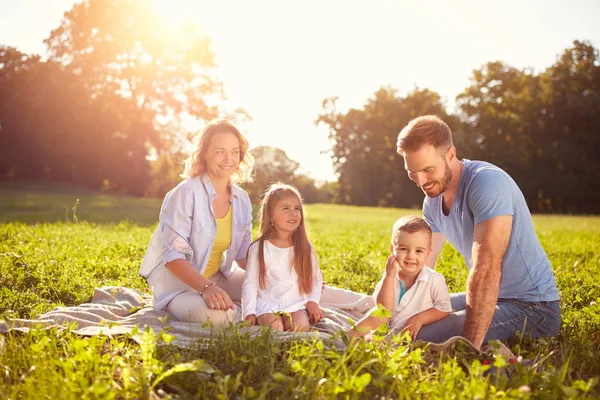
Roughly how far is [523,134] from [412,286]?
43.6 meters

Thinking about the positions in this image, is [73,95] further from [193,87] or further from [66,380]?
[66,380]

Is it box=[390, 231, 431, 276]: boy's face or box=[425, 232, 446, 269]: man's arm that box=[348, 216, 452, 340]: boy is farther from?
box=[425, 232, 446, 269]: man's arm

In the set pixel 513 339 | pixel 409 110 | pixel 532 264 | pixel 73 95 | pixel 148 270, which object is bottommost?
pixel 513 339

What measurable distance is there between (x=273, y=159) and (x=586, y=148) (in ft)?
85.9

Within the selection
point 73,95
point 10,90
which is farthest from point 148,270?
point 10,90

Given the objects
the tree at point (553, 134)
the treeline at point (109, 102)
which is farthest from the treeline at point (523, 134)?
the treeline at point (109, 102)

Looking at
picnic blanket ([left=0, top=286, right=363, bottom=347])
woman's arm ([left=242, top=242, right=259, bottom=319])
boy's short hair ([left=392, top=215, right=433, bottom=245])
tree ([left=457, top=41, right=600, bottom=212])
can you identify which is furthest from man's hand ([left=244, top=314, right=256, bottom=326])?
tree ([left=457, top=41, right=600, bottom=212])

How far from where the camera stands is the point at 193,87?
33.9m

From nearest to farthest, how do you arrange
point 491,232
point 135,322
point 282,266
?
1. point 491,232
2. point 135,322
3. point 282,266

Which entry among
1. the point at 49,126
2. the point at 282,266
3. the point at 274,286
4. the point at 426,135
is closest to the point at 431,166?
the point at 426,135

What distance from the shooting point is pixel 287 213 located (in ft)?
15.3

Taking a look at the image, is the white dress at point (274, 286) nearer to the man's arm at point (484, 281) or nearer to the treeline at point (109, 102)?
the man's arm at point (484, 281)

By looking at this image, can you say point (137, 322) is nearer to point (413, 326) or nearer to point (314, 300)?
point (314, 300)

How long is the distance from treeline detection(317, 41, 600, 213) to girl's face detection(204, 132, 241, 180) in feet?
129
